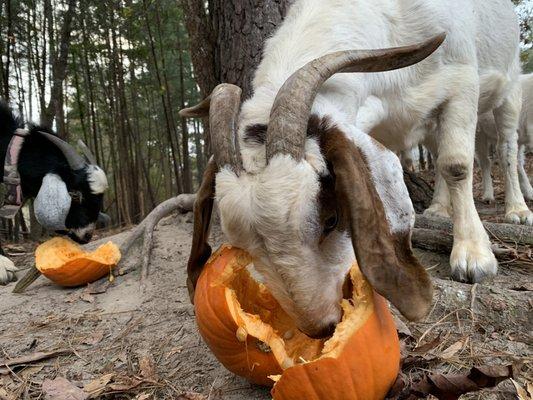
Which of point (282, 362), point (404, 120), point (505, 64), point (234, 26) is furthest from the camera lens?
point (505, 64)

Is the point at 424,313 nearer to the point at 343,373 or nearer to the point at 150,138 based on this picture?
the point at 343,373

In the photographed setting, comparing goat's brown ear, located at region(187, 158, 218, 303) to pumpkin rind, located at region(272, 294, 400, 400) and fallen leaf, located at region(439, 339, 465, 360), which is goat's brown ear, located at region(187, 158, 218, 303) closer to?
pumpkin rind, located at region(272, 294, 400, 400)

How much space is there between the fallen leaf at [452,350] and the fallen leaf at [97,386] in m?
1.56

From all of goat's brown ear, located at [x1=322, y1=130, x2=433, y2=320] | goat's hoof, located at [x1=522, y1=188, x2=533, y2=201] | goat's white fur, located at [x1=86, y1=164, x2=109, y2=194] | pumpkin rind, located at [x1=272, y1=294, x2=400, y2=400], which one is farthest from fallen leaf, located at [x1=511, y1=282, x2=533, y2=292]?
goat's hoof, located at [x1=522, y1=188, x2=533, y2=201]

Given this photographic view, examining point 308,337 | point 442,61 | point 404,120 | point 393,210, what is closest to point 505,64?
point 442,61

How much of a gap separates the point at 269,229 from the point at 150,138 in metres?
27.5

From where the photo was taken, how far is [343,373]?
1766 mm

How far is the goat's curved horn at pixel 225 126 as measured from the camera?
211cm

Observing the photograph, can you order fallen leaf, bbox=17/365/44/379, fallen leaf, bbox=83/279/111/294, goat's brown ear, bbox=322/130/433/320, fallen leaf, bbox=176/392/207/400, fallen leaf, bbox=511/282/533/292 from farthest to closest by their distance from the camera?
Answer: 1. fallen leaf, bbox=83/279/111/294
2. fallen leaf, bbox=511/282/533/292
3. fallen leaf, bbox=17/365/44/379
4. fallen leaf, bbox=176/392/207/400
5. goat's brown ear, bbox=322/130/433/320

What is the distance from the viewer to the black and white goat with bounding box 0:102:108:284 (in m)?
5.40

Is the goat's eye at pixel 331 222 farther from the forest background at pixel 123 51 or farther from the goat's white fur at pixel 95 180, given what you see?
the goat's white fur at pixel 95 180

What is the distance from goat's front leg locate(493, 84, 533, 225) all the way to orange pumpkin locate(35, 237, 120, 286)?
149 inches

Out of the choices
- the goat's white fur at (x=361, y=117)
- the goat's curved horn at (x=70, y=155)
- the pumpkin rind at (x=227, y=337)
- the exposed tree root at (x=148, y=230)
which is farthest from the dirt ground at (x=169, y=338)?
the goat's curved horn at (x=70, y=155)

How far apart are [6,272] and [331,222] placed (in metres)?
4.38
